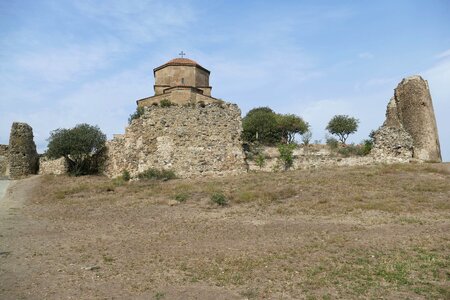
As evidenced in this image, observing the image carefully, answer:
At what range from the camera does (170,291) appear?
19.8 feet

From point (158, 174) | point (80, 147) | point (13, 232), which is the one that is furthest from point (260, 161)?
point (13, 232)

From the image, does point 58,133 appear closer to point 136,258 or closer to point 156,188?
point 156,188

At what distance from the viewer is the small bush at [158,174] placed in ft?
58.5

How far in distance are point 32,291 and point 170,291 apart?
2.05m

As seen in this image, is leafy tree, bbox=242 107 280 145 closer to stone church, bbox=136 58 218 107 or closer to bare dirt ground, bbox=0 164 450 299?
stone church, bbox=136 58 218 107

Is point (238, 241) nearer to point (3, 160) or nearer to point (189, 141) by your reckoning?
point (189, 141)

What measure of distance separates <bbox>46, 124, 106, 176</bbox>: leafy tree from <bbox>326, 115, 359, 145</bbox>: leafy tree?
28003mm

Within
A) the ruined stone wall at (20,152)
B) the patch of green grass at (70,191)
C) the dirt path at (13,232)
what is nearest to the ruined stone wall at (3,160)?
the ruined stone wall at (20,152)

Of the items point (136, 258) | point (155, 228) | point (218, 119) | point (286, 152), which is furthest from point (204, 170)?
point (136, 258)

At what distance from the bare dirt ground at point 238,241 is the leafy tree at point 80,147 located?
7.39 m

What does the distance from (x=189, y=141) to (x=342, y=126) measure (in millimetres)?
28503

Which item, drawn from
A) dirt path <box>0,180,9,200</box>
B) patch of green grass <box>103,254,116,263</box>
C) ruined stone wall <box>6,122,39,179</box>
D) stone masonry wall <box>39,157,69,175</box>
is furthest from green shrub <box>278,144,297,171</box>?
ruined stone wall <box>6,122,39,179</box>

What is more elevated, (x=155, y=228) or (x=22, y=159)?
(x=22, y=159)

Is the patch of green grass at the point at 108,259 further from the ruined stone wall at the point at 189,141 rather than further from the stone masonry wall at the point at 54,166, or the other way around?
the stone masonry wall at the point at 54,166
